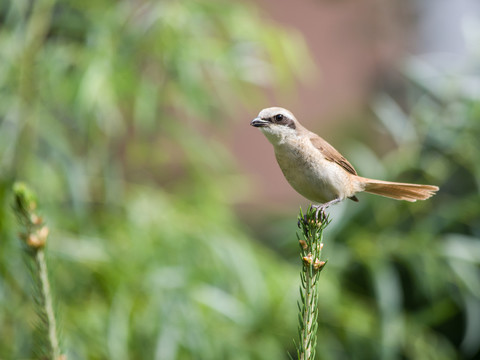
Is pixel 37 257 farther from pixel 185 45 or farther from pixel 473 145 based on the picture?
pixel 473 145

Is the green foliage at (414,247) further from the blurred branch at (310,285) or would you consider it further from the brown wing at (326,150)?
the blurred branch at (310,285)

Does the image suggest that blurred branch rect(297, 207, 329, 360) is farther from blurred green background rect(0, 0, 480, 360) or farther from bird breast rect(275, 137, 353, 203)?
Result: blurred green background rect(0, 0, 480, 360)

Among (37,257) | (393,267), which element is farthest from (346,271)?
(37,257)

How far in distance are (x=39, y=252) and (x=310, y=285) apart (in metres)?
0.37

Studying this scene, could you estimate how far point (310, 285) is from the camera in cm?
78

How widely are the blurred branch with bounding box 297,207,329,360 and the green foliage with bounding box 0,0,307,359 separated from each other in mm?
1159

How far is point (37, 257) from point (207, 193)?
1770 mm

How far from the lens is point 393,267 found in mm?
2555

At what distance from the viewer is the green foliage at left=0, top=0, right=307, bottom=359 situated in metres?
1.91

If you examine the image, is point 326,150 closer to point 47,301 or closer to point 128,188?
point 47,301

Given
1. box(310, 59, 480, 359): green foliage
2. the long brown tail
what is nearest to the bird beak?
the long brown tail

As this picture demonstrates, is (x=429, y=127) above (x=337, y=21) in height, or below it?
below

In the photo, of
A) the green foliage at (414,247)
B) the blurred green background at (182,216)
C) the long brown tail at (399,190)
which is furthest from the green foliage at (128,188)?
the long brown tail at (399,190)

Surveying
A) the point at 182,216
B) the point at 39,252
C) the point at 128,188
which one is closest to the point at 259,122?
the point at 39,252
